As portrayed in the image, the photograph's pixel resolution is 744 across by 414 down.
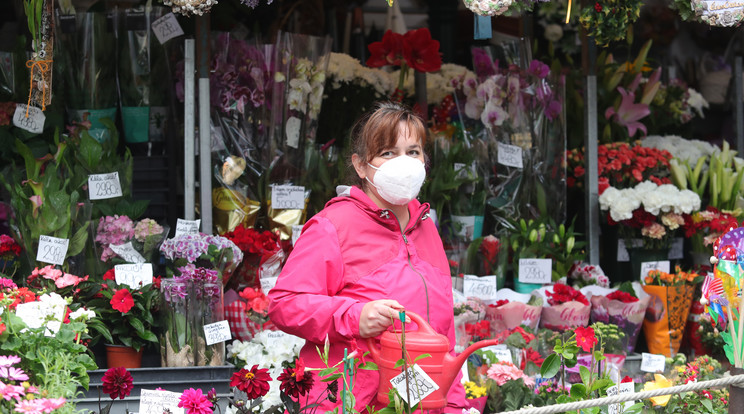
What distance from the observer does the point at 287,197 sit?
12.9 feet

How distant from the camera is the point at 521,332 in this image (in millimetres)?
3584

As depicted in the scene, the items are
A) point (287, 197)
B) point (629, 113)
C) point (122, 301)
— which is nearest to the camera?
point (122, 301)

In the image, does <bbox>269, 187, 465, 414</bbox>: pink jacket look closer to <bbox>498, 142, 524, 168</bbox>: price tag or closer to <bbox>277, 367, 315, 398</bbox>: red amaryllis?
<bbox>277, 367, 315, 398</bbox>: red amaryllis

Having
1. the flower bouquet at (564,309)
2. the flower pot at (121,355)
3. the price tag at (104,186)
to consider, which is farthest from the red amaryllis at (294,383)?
the flower bouquet at (564,309)

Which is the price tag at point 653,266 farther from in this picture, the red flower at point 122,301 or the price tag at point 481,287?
the red flower at point 122,301

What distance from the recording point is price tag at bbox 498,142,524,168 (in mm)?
4234

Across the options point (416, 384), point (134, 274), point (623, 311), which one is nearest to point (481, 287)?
point (623, 311)

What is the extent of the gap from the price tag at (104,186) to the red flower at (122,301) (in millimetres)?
599

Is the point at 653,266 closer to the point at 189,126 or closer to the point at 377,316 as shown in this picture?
the point at 189,126

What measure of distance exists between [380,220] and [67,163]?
5.67 feet

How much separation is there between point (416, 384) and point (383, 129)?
0.72 m

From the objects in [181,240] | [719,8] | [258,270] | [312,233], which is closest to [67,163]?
[181,240]

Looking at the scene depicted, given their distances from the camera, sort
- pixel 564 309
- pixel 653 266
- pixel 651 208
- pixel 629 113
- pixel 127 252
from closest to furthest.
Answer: pixel 127 252, pixel 564 309, pixel 651 208, pixel 653 266, pixel 629 113

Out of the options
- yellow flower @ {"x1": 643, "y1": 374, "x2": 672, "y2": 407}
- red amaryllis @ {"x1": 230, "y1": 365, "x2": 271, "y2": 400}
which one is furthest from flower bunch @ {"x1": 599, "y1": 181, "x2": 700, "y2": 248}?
red amaryllis @ {"x1": 230, "y1": 365, "x2": 271, "y2": 400}
